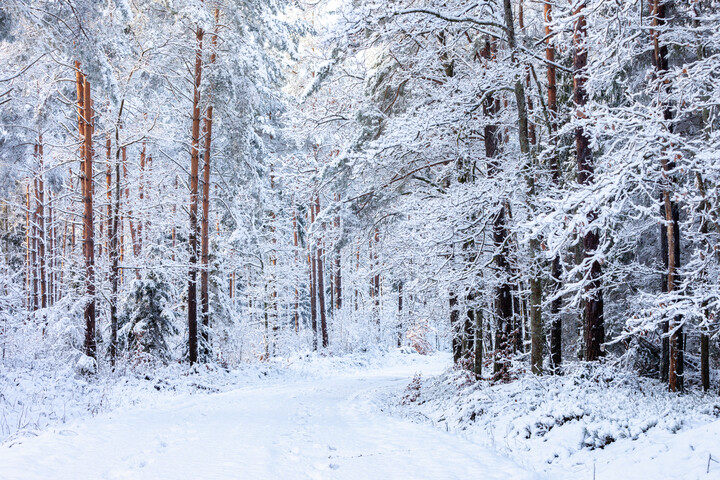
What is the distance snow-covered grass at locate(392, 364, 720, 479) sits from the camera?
4336mm

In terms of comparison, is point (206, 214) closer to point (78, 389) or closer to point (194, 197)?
point (194, 197)

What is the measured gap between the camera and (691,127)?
1221cm

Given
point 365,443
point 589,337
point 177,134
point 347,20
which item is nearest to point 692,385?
point 589,337

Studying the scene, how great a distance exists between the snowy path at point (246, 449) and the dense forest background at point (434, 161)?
9.17ft

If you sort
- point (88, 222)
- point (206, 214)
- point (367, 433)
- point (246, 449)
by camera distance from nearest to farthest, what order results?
point (246, 449) < point (367, 433) < point (88, 222) < point (206, 214)

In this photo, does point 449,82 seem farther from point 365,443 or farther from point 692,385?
point 692,385

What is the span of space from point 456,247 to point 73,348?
10405 millimetres

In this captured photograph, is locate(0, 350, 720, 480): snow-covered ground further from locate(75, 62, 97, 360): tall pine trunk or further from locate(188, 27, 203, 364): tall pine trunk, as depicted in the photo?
locate(188, 27, 203, 364): tall pine trunk

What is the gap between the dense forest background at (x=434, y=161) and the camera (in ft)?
22.3

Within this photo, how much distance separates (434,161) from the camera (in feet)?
43.0

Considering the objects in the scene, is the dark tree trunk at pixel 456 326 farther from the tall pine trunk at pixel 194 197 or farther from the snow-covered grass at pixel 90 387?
the tall pine trunk at pixel 194 197

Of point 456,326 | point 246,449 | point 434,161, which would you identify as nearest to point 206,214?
point 434,161

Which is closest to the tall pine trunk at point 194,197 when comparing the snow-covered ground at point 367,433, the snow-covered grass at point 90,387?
the snow-covered grass at point 90,387

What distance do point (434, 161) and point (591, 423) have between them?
851 cm
